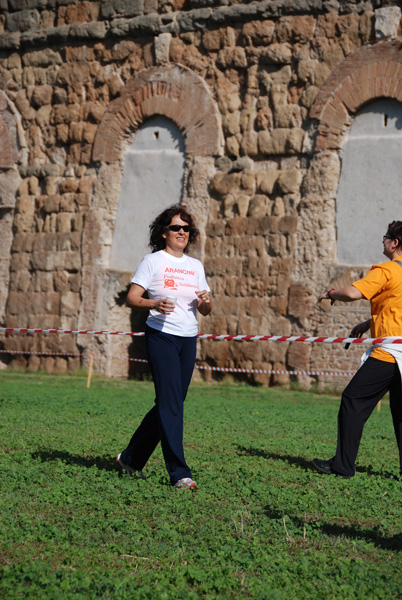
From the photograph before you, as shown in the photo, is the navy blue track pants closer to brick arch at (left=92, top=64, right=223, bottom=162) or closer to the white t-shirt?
the white t-shirt

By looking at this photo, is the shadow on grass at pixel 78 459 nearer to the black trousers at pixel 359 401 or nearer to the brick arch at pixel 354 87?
the black trousers at pixel 359 401

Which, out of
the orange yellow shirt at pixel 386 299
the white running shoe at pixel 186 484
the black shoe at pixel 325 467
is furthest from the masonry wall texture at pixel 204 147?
the white running shoe at pixel 186 484

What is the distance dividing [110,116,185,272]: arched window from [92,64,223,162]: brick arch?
24 centimetres

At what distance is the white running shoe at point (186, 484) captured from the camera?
5.41m

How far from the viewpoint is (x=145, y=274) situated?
5762mm

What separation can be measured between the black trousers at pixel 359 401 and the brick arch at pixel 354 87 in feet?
28.9

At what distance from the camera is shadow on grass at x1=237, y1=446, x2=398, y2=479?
6465 millimetres

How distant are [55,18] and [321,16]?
554 cm

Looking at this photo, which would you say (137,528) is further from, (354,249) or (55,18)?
(55,18)

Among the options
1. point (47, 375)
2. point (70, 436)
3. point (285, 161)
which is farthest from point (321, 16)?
point (70, 436)

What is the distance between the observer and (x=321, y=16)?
14.6m

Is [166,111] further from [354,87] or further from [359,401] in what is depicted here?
[359,401]

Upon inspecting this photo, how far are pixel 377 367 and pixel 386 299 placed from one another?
1.59ft

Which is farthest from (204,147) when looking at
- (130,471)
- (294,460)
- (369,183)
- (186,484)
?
(186,484)
